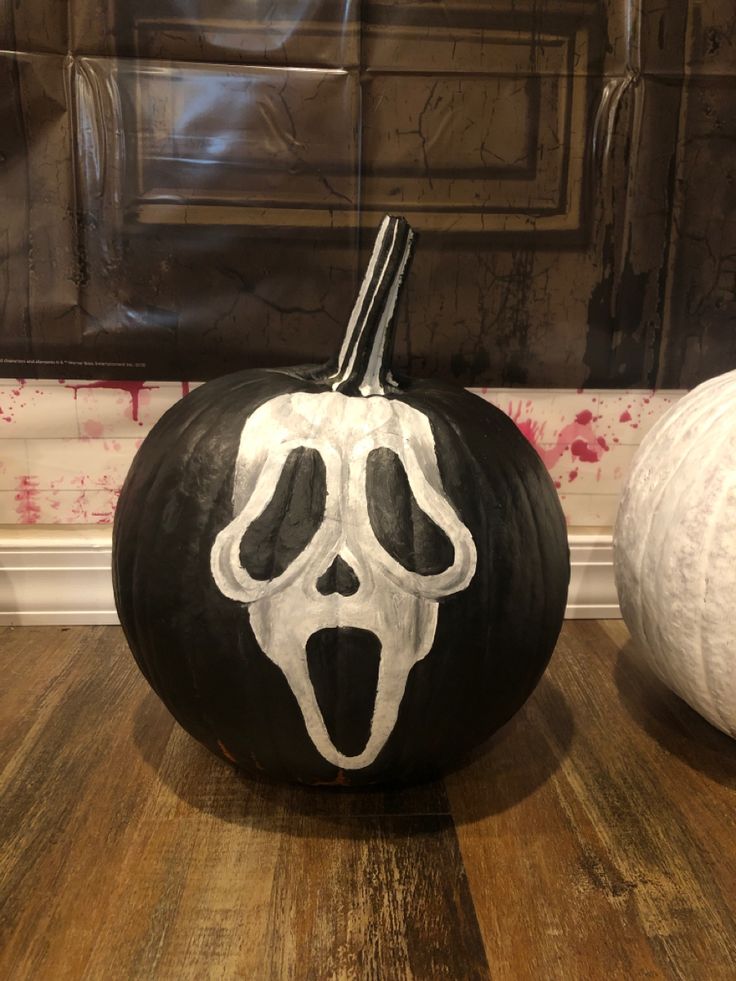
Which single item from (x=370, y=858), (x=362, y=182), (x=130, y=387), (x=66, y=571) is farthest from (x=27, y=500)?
(x=370, y=858)

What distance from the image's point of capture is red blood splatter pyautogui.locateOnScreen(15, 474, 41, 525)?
137 centimetres

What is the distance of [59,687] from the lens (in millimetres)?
1188

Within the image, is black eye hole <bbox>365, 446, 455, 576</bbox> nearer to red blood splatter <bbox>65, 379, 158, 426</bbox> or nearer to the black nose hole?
the black nose hole

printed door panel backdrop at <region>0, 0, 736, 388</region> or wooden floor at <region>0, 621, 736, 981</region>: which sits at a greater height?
printed door panel backdrop at <region>0, 0, 736, 388</region>

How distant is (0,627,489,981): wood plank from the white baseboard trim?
1.03 feet

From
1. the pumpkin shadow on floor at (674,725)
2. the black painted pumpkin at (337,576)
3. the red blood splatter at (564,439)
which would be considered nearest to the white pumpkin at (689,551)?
the pumpkin shadow on floor at (674,725)

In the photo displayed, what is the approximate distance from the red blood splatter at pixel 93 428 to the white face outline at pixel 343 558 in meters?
0.59

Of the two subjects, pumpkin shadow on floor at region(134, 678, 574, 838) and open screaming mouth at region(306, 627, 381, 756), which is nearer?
open screaming mouth at region(306, 627, 381, 756)

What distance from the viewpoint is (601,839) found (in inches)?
34.8

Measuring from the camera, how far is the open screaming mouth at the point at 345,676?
0.80 metres

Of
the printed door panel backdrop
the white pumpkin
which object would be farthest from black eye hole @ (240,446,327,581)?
the printed door panel backdrop

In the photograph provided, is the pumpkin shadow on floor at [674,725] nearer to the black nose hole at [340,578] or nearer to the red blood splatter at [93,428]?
the black nose hole at [340,578]

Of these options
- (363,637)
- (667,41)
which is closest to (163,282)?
(363,637)

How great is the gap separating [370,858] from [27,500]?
0.86 m
